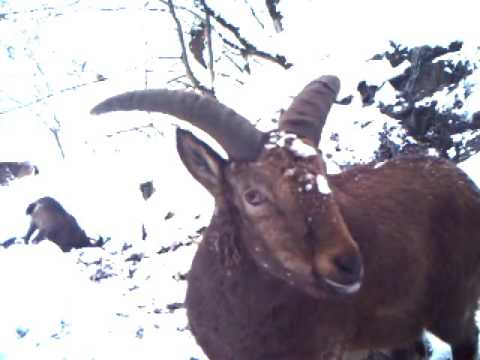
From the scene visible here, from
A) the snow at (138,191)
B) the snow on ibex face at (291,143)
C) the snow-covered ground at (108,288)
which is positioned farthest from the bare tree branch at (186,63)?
the snow on ibex face at (291,143)

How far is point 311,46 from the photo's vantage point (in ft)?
36.0

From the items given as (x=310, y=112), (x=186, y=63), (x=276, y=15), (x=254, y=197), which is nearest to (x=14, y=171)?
Answer: (x=186, y=63)

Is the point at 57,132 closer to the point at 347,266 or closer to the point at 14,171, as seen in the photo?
the point at 14,171

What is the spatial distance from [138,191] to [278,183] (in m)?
8.05

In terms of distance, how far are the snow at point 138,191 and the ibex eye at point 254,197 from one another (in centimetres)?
23

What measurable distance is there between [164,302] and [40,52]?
17038 mm

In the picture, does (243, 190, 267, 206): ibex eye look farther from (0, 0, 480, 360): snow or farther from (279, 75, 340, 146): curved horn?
(279, 75, 340, 146): curved horn

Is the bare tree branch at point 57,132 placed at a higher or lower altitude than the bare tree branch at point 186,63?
lower

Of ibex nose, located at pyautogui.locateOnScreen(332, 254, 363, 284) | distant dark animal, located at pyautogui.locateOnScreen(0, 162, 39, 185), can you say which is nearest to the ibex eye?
ibex nose, located at pyautogui.locateOnScreen(332, 254, 363, 284)

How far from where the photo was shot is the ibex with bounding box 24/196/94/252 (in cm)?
957

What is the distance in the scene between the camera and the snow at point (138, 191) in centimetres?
620

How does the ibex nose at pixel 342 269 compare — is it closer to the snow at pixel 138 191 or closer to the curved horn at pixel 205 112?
the snow at pixel 138 191

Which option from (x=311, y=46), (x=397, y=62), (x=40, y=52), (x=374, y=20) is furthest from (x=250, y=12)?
(x=40, y=52)

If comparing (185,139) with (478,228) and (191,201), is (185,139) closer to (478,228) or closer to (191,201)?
(478,228)
